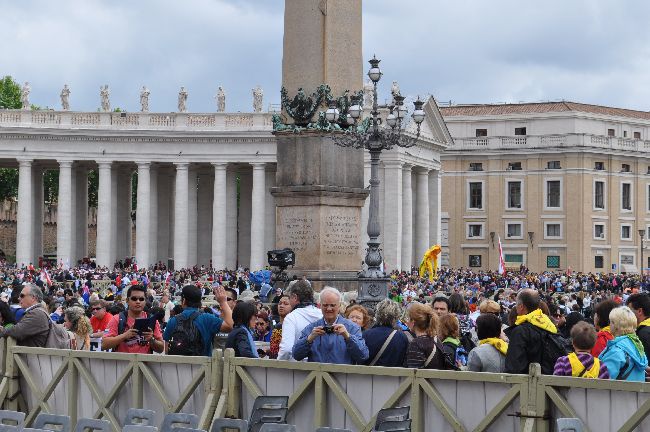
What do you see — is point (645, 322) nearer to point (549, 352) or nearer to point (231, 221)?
point (549, 352)

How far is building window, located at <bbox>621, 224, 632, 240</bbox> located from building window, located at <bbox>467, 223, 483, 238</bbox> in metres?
10.2

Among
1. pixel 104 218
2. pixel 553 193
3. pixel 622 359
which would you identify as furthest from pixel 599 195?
pixel 622 359

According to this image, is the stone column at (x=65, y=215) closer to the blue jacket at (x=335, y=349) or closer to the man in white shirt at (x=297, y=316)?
the man in white shirt at (x=297, y=316)

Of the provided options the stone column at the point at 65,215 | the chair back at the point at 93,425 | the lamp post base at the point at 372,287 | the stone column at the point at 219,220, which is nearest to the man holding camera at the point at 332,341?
the chair back at the point at 93,425

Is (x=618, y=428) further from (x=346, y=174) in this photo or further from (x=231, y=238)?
(x=231, y=238)

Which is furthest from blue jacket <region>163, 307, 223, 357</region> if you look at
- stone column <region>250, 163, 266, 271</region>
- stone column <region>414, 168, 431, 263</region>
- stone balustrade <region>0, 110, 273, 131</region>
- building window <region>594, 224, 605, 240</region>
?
building window <region>594, 224, 605, 240</region>

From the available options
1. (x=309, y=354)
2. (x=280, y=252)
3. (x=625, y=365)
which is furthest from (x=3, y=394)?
(x=280, y=252)

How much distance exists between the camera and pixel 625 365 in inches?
412

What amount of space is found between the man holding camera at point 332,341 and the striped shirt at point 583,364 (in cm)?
170

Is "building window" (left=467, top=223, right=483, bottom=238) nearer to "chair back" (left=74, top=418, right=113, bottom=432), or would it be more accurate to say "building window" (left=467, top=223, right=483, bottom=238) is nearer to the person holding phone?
the person holding phone

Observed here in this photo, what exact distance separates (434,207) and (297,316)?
252ft

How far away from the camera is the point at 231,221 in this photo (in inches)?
3250

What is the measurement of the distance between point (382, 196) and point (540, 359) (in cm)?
6897

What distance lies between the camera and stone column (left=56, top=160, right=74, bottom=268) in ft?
261
